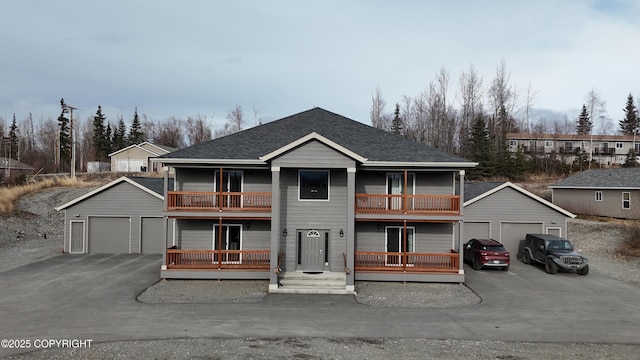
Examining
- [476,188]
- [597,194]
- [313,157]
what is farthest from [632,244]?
[313,157]

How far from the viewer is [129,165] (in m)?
55.8

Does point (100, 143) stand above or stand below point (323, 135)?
above

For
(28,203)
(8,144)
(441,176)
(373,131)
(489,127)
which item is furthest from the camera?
(8,144)

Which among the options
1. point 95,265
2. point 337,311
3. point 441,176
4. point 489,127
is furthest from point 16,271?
point 489,127

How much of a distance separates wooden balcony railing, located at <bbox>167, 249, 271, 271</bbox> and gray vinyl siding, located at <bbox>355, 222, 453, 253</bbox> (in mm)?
4847

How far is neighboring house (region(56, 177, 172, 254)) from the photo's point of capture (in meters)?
23.8

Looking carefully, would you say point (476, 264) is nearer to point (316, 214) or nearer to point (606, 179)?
point (316, 214)

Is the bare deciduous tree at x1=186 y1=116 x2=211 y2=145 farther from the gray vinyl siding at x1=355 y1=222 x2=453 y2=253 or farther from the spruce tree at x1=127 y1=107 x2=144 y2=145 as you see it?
the gray vinyl siding at x1=355 y1=222 x2=453 y2=253

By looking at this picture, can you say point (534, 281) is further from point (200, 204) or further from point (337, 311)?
point (200, 204)

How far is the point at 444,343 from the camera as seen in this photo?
11.0 m

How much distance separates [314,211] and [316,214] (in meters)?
0.17

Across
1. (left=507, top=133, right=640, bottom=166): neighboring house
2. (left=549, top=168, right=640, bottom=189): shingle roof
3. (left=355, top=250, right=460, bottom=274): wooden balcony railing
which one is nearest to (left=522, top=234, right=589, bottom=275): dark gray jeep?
(left=355, top=250, right=460, bottom=274): wooden balcony railing

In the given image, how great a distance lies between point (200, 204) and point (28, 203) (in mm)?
26743

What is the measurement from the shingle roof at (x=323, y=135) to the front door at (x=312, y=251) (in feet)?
14.9
